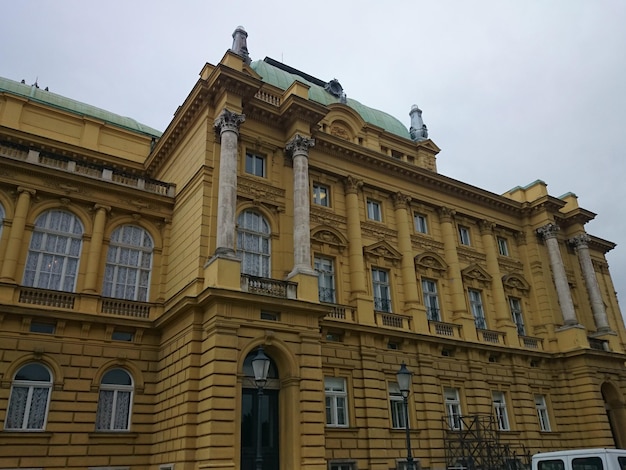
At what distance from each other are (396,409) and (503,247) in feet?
49.2

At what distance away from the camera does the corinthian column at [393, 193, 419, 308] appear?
26.6 metres

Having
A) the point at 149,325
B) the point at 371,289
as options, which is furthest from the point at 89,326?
the point at 371,289

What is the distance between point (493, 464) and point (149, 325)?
51.0 ft

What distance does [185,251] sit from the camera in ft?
71.4

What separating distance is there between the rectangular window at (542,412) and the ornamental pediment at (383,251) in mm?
11592

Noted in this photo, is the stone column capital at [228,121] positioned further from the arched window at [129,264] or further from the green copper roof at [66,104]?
the green copper roof at [66,104]

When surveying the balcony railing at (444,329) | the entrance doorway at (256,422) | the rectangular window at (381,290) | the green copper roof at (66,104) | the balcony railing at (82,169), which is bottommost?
the entrance doorway at (256,422)

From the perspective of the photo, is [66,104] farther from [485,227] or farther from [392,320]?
[485,227]

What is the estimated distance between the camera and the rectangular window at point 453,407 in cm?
2505

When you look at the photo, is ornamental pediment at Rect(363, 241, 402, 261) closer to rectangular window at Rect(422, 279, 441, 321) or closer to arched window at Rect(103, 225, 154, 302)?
rectangular window at Rect(422, 279, 441, 321)

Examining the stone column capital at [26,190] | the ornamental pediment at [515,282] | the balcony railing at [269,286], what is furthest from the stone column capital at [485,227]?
the stone column capital at [26,190]

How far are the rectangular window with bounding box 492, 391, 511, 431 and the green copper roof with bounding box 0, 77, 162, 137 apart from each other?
23.8 metres

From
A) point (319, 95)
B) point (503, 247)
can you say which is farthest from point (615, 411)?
point (319, 95)

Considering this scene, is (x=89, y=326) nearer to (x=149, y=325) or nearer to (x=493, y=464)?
(x=149, y=325)
